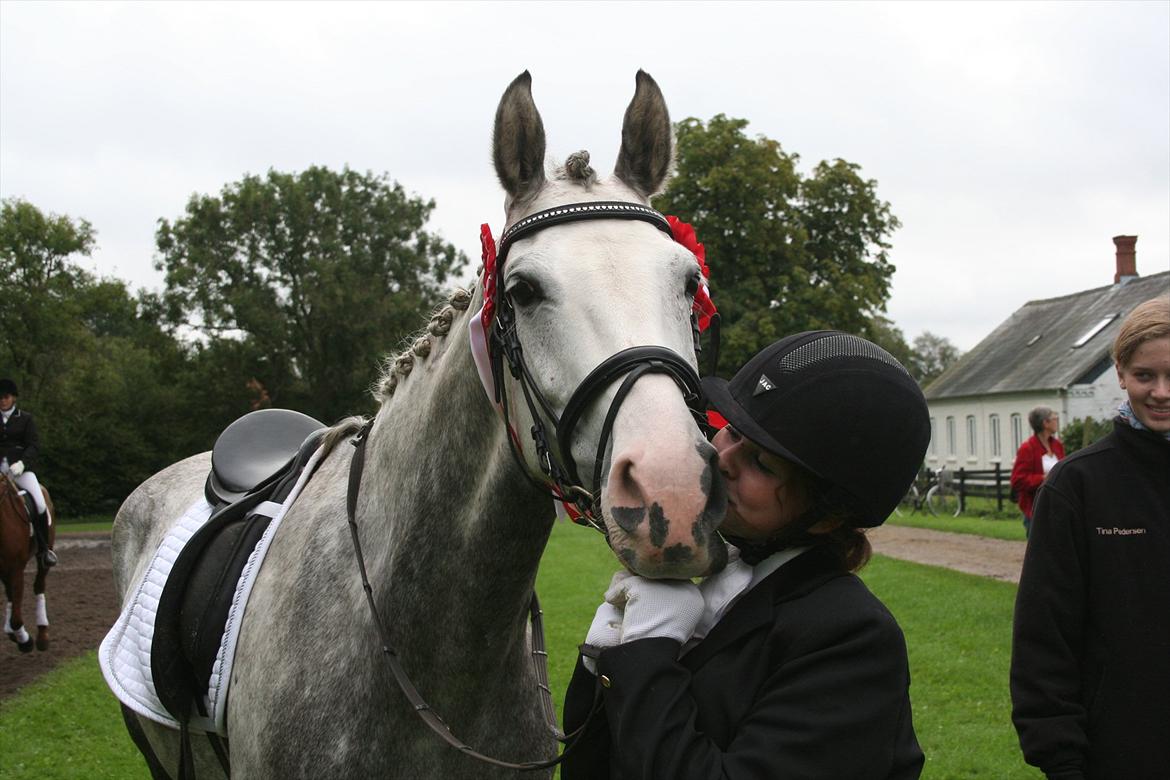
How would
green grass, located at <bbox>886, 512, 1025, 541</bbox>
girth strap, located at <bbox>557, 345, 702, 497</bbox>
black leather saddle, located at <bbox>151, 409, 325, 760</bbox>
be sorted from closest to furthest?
1. girth strap, located at <bbox>557, 345, 702, 497</bbox>
2. black leather saddle, located at <bbox>151, 409, 325, 760</bbox>
3. green grass, located at <bbox>886, 512, 1025, 541</bbox>

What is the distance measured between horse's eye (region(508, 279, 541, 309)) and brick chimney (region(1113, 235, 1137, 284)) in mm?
43675

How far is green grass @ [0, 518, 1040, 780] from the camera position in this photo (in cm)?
640

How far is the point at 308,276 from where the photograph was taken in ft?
117

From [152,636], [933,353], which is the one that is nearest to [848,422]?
[152,636]

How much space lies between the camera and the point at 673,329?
2021 millimetres

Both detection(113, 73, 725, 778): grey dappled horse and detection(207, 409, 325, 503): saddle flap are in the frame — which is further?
detection(207, 409, 325, 503): saddle flap

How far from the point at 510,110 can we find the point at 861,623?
4.98 ft

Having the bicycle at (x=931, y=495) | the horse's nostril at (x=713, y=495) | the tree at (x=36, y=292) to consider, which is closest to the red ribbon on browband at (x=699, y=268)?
the horse's nostril at (x=713, y=495)

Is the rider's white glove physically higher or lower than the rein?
higher

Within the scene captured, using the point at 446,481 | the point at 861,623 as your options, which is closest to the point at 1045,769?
the point at 861,623

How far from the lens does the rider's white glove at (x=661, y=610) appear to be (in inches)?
66.3

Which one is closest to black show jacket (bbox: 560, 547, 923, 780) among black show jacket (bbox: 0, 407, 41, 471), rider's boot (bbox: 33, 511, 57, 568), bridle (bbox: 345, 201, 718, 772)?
bridle (bbox: 345, 201, 718, 772)

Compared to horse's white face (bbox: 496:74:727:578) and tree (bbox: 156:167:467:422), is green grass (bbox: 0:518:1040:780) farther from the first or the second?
tree (bbox: 156:167:467:422)

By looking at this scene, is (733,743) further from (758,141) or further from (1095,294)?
(1095,294)
